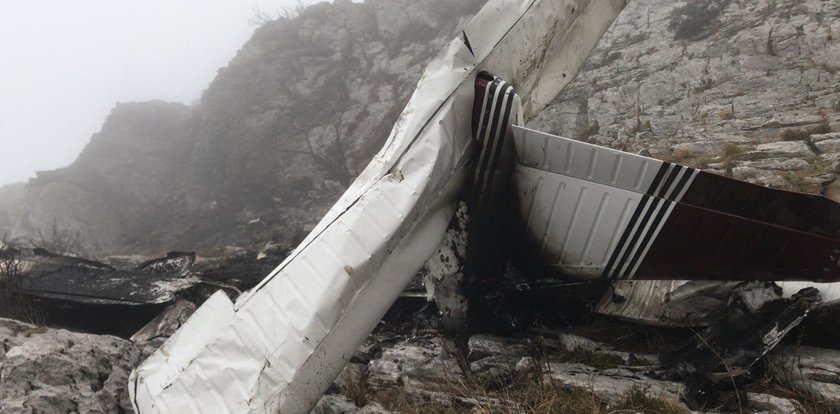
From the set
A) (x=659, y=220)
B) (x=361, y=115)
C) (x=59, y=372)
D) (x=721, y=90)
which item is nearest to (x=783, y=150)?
(x=721, y=90)

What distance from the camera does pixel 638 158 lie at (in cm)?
220

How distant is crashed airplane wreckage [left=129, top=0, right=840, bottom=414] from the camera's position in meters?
2.05

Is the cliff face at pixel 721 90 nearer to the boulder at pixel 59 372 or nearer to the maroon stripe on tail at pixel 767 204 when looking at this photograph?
the maroon stripe on tail at pixel 767 204

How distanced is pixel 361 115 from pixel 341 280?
1547 centimetres

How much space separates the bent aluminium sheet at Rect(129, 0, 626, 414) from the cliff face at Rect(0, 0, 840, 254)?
4.75 meters

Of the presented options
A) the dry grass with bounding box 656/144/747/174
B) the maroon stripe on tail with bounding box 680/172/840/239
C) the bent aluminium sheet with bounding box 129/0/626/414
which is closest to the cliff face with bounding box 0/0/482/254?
the dry grass with bounding box 656/144/747/174

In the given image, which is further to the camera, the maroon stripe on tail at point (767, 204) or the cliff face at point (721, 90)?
the cliff face at point (721, 90)

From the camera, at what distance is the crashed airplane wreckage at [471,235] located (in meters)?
2.05

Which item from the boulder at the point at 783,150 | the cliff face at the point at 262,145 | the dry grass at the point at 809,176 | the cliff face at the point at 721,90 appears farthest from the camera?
the cliff face at the point at 262,145

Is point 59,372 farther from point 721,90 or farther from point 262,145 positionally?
point 262,145

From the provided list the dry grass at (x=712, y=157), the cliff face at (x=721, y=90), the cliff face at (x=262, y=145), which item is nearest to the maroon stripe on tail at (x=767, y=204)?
the cliff face at (x=721, y=90)

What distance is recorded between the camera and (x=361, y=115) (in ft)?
55.4

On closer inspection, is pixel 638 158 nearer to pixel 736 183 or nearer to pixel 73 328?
pixel 736 183

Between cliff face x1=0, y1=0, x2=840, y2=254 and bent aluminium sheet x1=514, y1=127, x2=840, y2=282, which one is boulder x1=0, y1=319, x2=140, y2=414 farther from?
cliff face x1=0, y1=0, x2=840, y2=254
